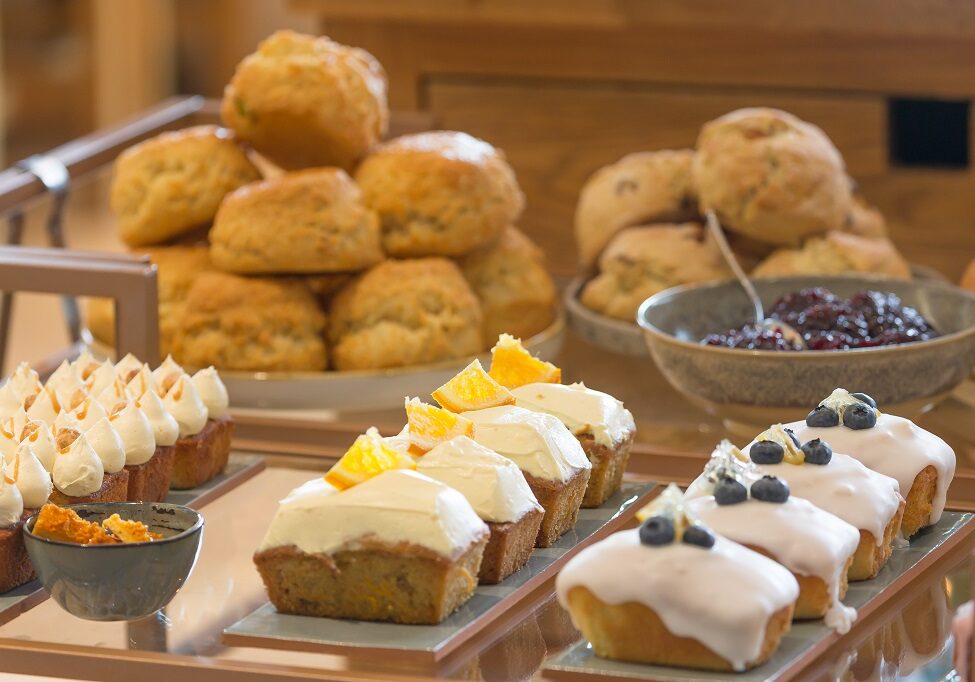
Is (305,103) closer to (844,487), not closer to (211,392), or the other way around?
(211,392)

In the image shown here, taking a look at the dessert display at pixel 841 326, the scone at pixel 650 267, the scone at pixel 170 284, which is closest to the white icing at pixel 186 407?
the scone at pixel 170 284

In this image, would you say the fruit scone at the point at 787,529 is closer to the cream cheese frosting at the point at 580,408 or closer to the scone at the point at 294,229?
the cream cheese frosting at the point at 580,408

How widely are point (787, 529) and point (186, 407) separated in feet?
2.00

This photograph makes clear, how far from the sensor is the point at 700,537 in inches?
44.4

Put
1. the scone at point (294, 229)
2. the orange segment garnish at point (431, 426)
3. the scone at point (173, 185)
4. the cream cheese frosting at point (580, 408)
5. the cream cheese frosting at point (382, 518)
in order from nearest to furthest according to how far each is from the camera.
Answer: the cream cheese frosting at point (382, 518) < the orange segment garnish at point (431, 426) < the cream cheese frosting at point (580, 408) < the scone at point (294, 229) < the scone at point (173, 185)

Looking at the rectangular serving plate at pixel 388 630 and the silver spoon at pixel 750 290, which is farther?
the silver spoon at pixel 750 290

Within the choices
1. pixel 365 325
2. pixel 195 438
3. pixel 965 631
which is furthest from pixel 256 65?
pixel 965 631

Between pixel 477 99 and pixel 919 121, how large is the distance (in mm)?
710

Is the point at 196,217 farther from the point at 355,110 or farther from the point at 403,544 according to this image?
the point at 403,544

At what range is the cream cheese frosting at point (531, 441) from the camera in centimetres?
135

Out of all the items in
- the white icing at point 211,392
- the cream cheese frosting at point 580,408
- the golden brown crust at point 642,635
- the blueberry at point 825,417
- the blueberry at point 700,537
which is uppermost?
the blueberry at point 700,537

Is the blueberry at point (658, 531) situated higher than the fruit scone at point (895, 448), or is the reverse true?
the blueberry at point (658, 531)

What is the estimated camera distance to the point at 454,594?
123 cm

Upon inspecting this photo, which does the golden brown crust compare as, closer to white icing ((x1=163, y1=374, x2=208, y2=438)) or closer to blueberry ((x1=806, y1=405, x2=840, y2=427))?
blueberry ((x1=806, y1=405, x2=840, y2=427))
